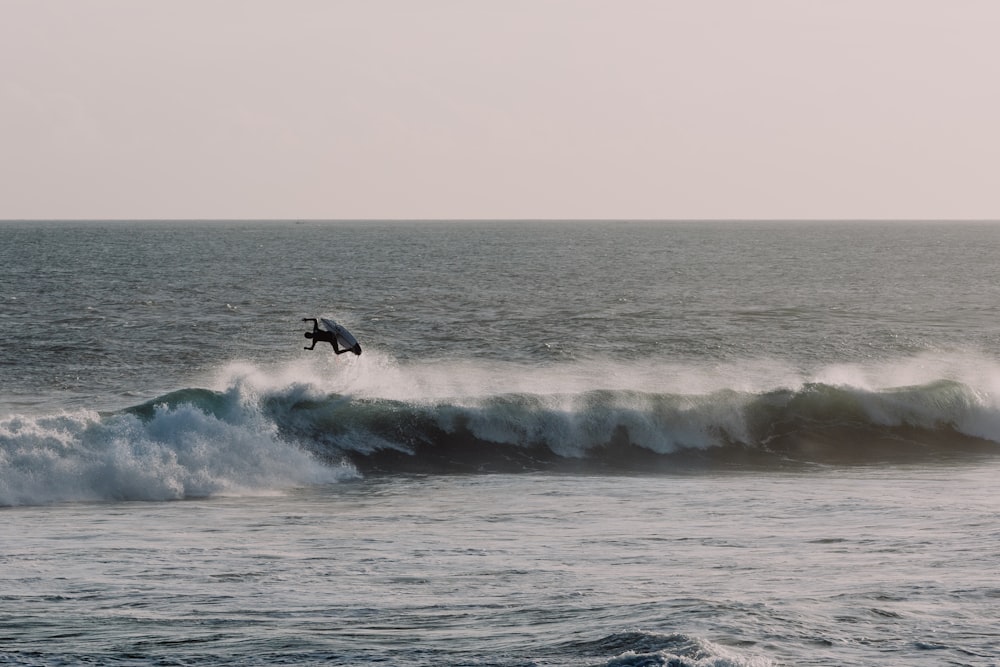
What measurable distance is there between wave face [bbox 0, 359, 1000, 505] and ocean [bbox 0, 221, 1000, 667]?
88 mm

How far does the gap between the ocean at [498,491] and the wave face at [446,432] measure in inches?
3.5

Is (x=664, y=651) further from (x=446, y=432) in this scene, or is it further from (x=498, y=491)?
(x=446, y=432)

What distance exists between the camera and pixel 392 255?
416 feet

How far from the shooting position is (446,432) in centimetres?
2964

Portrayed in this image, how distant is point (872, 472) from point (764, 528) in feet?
27.3

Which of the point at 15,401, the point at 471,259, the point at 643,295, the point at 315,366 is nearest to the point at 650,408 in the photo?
the point at 315,366

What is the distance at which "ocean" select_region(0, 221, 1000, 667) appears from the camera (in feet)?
44.4

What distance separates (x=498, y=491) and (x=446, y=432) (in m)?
5.72

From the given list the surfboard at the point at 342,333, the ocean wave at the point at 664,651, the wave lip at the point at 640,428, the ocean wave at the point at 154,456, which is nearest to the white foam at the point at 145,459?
the ocean wave at the point at 154,456

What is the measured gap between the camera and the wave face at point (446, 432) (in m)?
Result: 24.0

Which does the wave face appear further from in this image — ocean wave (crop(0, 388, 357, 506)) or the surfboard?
the surfboard

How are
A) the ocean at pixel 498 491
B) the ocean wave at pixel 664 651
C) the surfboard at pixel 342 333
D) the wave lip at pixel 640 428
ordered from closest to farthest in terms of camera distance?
the ocean wave at pixel 664 651 → the ocean at pixel 498 491 → the surfboard at pixel 342 333 → the wave lip at pixel 640 428

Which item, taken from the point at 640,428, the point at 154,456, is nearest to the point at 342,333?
the point at 154,456

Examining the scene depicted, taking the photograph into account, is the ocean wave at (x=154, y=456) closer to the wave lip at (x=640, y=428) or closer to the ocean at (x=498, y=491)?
the ocean at (x=498, y=491)
